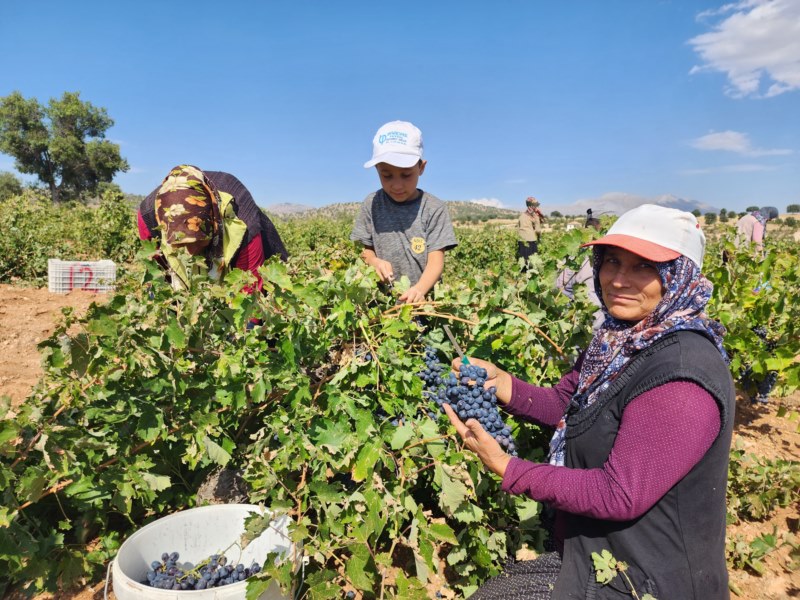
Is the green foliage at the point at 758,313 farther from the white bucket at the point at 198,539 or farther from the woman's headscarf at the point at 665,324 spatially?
the white bucket at the point at 198,539

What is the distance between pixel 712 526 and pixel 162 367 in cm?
189

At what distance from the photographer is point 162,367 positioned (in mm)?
1857

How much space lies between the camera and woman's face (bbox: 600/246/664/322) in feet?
5.23

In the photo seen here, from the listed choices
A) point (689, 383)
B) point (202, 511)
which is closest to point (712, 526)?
point (689, 383)

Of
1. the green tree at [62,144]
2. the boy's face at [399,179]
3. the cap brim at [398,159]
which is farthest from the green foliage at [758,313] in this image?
the green tree at [62,144]

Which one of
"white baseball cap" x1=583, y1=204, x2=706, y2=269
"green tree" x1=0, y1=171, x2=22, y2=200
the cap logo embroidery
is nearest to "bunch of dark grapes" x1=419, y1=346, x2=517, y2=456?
"white baseball cap" x1=583, y1=204, x2=706, y2=269

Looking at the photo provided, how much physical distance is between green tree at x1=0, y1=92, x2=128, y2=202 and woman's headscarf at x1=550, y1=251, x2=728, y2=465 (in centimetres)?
4974

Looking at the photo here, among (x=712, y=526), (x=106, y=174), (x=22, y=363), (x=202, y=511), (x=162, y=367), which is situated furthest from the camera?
(x=106, y=174)

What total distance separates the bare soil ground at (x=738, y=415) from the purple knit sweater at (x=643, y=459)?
5.66 feet

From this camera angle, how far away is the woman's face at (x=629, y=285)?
1595mm

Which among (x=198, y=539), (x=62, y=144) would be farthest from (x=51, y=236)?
(x=62, y=144)

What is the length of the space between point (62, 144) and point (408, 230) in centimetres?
4991

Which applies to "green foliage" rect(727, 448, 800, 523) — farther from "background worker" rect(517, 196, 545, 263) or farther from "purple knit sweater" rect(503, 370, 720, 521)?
Answer: "background worker" rect(517, 196, 545, 263)

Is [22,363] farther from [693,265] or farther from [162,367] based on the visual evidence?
[693,265]
